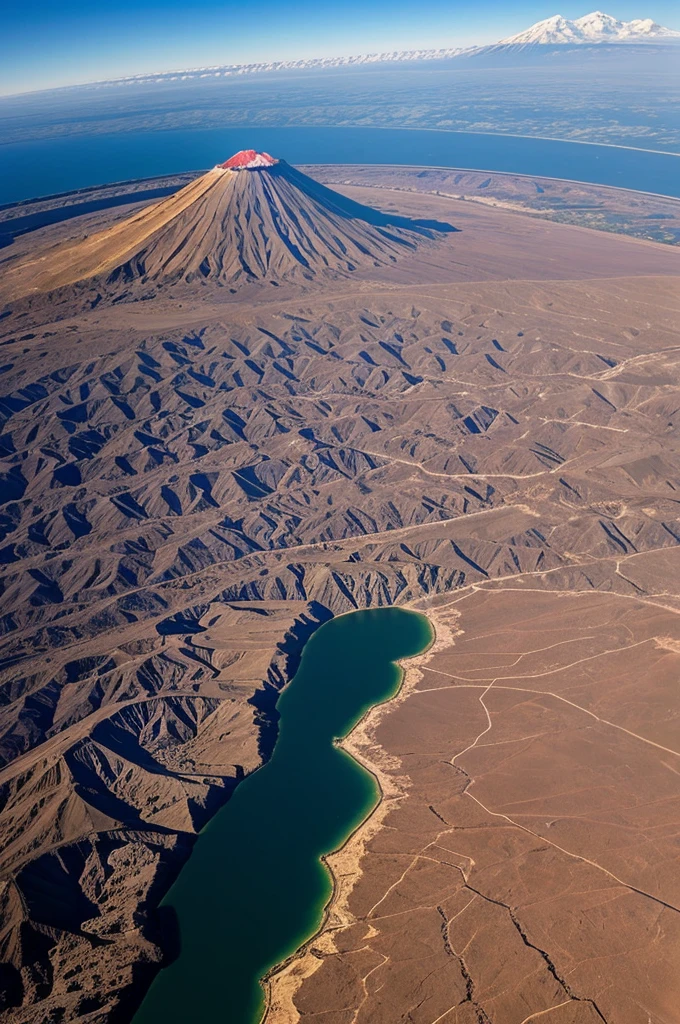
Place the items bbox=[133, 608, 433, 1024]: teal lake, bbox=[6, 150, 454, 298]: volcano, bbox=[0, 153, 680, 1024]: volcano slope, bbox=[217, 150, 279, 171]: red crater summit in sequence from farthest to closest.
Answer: bbox=[217, 150, 279, 171]: red crater summit → bbox=[6, 150, 454, 298]: volcano → bbox=[133, 608, 433, 1024]: teal lake → bbox=[0, 153, 680, 1024]: volcano slope

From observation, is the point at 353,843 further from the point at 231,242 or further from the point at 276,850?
the point at 231,242

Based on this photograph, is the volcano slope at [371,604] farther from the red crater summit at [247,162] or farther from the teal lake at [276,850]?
the red crater summit at [247,162]

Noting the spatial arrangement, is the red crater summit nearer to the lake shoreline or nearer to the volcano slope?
the volcano slope

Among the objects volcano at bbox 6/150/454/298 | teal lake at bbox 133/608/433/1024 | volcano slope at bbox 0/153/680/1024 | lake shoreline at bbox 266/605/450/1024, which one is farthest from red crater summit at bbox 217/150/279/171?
teal lake at bbox 133/608/433/1024

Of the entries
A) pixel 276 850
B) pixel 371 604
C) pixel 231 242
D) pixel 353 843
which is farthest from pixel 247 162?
pixel 353 843

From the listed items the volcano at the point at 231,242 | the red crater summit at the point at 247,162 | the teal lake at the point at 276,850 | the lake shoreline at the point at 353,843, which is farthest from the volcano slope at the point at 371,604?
the red crater summit at the point at 247,162
